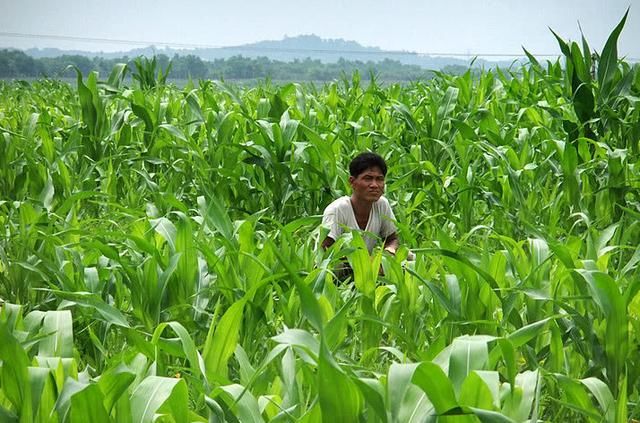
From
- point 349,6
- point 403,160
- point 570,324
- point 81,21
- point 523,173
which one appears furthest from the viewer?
point 349,6

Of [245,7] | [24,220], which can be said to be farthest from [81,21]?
[24,220]

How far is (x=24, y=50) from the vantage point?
9.40m

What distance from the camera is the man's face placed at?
132 inches

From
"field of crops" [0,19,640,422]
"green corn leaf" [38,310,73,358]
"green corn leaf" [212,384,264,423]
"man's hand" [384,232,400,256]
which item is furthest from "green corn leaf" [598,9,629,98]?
"green corn leaf" [212,384,264,423]

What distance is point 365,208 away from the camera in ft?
11.2

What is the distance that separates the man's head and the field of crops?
0.72 ft

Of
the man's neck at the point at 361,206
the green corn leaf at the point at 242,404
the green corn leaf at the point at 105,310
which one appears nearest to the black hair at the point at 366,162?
the man's neck at the point at 361,206

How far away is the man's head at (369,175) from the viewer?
10.9 ft

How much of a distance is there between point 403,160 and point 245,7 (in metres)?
21.7

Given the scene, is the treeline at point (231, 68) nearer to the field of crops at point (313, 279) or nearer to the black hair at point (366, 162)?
the field of crops at point (313, 279)

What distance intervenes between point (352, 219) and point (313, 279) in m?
1.02

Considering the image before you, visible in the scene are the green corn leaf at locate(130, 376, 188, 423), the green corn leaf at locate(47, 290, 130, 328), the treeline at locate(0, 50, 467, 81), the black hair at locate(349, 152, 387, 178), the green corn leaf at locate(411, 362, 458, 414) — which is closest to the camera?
the green corn leaf at locate(411, 362, 458, 414)

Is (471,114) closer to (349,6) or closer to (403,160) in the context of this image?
(403,160)

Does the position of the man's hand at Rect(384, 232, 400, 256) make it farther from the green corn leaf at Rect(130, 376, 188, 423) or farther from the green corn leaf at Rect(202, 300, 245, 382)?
the green corn leaf at Rect(130, 376, 188, 423)
